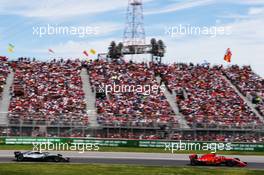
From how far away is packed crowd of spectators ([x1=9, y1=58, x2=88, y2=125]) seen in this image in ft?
156

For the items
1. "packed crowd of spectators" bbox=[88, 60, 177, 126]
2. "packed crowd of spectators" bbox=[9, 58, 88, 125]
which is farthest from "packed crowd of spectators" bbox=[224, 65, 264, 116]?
"packed crowd of spectators" bbox=[9, 58, 88, 125]

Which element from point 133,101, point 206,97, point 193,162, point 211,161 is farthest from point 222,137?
point 193,162

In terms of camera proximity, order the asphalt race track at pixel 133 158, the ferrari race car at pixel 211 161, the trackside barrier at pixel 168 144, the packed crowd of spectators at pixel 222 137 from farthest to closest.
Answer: the packed crowd of spectators at pixel 222 137 → the trackside barrier at pixel 168 144 → the asphalt race track at pixel 133 158 → the ferrari race car at pixel 211 161

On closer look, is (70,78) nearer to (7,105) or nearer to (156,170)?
(7,105)

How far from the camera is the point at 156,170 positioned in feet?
102

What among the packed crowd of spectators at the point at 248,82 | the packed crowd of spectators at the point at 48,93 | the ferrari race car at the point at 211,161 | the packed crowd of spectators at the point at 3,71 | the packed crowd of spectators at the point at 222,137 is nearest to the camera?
the ferrari race car at the point at 211,161

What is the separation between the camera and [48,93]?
2127 inches

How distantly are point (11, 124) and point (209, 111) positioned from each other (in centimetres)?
2096

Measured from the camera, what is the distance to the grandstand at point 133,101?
47.5 metres

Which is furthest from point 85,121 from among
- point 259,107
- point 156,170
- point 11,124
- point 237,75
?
point 237,75

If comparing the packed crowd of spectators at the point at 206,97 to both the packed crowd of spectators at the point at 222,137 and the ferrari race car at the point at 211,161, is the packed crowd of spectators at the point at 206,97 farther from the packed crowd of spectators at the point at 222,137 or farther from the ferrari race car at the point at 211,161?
the ferrari race car at the point at 211,161

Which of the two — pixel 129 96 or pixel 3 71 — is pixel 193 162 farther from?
pixel 3 71

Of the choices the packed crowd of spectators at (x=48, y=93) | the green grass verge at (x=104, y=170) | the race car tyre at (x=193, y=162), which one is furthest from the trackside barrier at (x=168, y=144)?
the green grass verge at (x=104, y=170)

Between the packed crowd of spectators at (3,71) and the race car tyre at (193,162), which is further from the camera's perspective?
the packed crowd of spectators at (3,71)
